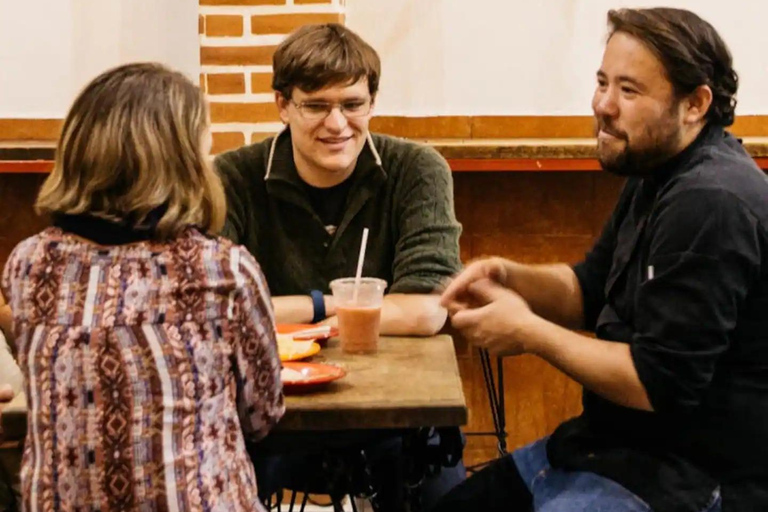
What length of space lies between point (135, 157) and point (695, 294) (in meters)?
0.89

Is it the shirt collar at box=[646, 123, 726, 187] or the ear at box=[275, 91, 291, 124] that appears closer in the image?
the shirt collar at box=[646, 123, 726, 187]

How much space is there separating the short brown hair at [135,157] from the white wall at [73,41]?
2.05 meters

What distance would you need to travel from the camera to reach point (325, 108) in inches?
88.6

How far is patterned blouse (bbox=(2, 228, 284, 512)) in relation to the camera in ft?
4.45

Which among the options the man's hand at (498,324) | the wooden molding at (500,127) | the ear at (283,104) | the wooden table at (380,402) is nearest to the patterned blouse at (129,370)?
the wooden table at (380,402)

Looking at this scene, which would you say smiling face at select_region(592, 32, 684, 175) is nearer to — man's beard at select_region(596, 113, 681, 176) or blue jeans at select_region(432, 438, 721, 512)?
man's beard at select_region(596, 113, 681, 176)

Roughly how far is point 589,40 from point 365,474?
6.65 ft

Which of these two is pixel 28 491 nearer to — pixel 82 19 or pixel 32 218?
A: pixel 32 218

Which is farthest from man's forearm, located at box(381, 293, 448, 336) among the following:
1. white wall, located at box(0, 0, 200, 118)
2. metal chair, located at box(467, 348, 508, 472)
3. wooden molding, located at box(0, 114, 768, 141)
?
white wall, located at box(0, 0, 200, 118)

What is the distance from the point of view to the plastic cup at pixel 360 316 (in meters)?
1.82

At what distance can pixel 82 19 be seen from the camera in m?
3.46

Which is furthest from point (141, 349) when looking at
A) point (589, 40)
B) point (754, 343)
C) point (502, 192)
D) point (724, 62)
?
point (589, 40)

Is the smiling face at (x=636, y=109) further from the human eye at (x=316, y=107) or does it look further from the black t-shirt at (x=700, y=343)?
the human eye at (x=316, y=107)

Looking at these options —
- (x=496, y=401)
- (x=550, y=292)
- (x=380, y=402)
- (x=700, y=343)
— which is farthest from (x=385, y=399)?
(x=496, y=401)
